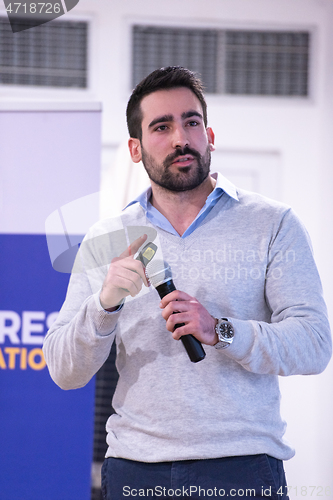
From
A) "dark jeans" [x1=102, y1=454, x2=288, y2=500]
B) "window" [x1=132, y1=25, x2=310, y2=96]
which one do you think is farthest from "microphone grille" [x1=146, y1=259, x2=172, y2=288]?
"window" [x1=132, y1=25, x2=310, y2=96]

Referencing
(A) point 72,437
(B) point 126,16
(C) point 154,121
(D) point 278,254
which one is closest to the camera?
(D) point 278,254

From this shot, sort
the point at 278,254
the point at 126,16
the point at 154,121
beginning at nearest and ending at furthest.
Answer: the point at 278,254 → the point at 154,121 → the point at 126,16

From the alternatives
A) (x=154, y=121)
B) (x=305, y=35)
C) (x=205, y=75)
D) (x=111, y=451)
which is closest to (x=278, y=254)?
(x=154, y=121)

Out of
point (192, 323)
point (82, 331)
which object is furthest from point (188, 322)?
point (82, 331)

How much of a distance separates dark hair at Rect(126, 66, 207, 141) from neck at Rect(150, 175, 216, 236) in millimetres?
179

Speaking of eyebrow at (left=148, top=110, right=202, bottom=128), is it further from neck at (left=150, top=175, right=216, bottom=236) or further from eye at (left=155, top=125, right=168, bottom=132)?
neck at (left=150, top=175, right=216, bottom=236)

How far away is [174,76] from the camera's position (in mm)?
1289

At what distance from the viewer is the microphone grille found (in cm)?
102

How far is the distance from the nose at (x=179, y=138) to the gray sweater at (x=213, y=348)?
0.59 feet

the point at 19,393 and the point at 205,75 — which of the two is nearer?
the point at 19,393

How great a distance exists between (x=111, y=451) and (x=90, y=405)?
0.49m

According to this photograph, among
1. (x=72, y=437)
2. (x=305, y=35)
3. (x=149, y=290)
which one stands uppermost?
(x=305, y=35)

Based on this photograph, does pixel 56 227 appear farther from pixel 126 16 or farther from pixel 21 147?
pixel 126 16

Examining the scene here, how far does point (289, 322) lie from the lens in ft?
3.40
